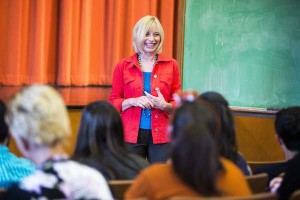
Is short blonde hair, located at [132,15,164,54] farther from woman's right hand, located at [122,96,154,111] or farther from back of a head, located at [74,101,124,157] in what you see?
back of a head, located at [74,101,124,157]

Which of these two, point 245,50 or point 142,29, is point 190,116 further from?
Answer: point 245,50

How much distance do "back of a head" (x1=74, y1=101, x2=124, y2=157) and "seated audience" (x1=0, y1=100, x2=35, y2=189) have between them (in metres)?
0.31

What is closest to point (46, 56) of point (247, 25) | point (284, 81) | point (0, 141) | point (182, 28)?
point (182, 28)

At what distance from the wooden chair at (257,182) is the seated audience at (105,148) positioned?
456 millimetres

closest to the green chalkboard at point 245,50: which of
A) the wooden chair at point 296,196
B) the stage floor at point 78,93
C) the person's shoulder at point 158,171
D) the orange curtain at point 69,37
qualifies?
the orange curtain at point 69,37

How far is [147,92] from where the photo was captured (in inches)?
131

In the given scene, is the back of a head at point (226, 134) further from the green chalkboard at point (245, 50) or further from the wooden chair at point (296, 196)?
the green chalkboard at point (245, 50)

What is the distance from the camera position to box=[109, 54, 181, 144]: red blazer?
10.7 feet

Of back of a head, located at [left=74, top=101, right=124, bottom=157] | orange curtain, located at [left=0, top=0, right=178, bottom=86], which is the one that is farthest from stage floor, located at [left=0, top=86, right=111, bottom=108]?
back of a head, located at [left=74, top=101, right=124, bottom=157]

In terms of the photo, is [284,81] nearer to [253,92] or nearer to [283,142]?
[253,92]

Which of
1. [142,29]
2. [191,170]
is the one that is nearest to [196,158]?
[191,170]

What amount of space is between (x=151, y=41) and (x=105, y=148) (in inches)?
53.8

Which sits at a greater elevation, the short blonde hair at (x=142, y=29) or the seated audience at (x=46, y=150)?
the short blonde hair at (x=142, y=29)

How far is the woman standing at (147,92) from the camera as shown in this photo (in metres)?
3.24
